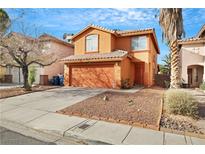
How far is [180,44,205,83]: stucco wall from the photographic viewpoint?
17125 millimetres

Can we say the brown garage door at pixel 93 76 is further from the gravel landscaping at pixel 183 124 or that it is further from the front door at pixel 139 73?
the gravel landscaping at pixel 183 124

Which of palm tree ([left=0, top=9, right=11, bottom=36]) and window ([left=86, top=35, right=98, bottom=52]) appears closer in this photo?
palm tree ([left=0, top=9, right=11, bottom=36])

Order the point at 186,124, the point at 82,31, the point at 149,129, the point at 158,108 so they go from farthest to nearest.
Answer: the point at 82,31 < the point at 158,108 < the point at 186,124 < the point at 149,129

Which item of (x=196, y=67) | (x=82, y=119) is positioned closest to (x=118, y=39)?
(x=196, y=67)

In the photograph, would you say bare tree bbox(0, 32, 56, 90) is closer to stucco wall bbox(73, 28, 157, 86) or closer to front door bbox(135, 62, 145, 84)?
stucco wall bbox(73, 28, 157, 86)

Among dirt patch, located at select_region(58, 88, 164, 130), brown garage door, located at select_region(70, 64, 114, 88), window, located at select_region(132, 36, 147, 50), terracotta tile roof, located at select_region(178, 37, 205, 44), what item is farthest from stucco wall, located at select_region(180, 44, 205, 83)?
dirt patch, located at select_region(58, 88, 164, 130)

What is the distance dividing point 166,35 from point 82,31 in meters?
9.51

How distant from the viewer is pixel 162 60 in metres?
31.1

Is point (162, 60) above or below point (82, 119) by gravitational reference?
above

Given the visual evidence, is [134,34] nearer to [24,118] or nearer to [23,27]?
[23,27]

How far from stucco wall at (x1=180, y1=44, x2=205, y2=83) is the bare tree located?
531 inches

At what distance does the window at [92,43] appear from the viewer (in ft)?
60.7

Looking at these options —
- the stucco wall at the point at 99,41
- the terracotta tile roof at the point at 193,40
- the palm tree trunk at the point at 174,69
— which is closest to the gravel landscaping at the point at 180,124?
the palm tree trunk at the point at 174,69

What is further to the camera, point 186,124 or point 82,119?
point 82,119
